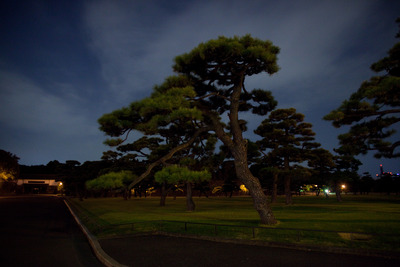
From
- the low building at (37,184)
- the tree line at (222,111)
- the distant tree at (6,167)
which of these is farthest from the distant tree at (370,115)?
the low building at (37,184)

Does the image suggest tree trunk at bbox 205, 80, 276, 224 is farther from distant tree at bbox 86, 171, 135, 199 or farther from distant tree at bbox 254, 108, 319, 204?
distant tree at bbox 254, 108, 319, 204

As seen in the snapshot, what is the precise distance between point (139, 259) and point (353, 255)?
19.2ft

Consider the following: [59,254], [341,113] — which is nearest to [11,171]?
[59,254]

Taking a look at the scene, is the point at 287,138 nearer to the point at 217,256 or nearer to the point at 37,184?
the point at 217,256

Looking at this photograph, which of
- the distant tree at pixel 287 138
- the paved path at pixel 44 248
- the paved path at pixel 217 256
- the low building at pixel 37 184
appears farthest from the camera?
the low building at pixel 37 184

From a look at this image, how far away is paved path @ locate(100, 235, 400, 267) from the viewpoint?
20.4ft

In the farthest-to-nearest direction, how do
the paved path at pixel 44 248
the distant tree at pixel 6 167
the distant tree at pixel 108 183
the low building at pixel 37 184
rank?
the low building at pixel 37 184 → the distant tree at pixel 6 167 → the distant tree at pixel 108 183 → the paved path at pixel 44 248

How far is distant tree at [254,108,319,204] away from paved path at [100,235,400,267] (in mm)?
19264

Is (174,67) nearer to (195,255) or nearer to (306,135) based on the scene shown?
(195,255)

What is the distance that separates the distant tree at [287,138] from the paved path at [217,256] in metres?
19.3

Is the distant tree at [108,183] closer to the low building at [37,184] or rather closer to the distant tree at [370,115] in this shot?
the distant tree at [370,115]

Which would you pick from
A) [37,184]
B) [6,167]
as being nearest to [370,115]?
[6,167]

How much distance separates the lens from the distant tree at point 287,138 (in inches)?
1024

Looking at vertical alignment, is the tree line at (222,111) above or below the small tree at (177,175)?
above
